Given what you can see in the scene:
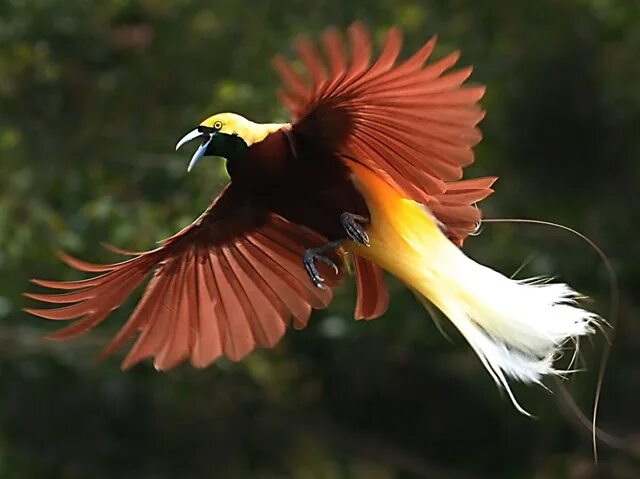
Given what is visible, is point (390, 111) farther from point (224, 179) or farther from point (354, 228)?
point (224, 179)

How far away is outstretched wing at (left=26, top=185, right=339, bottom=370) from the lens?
5.78 ft

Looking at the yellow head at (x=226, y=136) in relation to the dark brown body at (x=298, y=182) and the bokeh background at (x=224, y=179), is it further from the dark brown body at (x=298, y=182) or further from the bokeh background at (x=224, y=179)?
the bokeh background at (x=224, y=179)

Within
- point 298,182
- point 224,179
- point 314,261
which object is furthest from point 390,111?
point 224,179

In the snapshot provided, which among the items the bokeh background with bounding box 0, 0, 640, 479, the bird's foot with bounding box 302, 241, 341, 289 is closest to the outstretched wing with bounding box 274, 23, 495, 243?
the bird's foot with bounding box 302, 241, 341, 289

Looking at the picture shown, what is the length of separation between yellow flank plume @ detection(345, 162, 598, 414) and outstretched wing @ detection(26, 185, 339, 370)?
16 centimetres

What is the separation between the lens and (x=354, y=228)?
1565 millimetres

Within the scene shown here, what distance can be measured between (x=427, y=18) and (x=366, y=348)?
38.3 inches

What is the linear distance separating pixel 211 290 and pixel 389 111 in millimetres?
492

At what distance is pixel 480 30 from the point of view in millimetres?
3787

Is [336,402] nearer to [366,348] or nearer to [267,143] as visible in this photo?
[366,348]

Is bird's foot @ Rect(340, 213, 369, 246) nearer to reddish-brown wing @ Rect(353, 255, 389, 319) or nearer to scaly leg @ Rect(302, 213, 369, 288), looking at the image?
scaly leg @ Rect(302, 213, 369, 288)

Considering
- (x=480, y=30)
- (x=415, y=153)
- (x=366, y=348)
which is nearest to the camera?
(x=415, y=153)

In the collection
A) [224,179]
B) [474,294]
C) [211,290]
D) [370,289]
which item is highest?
[224,179]

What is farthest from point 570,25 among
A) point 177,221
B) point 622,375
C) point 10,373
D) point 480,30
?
point 10,373
